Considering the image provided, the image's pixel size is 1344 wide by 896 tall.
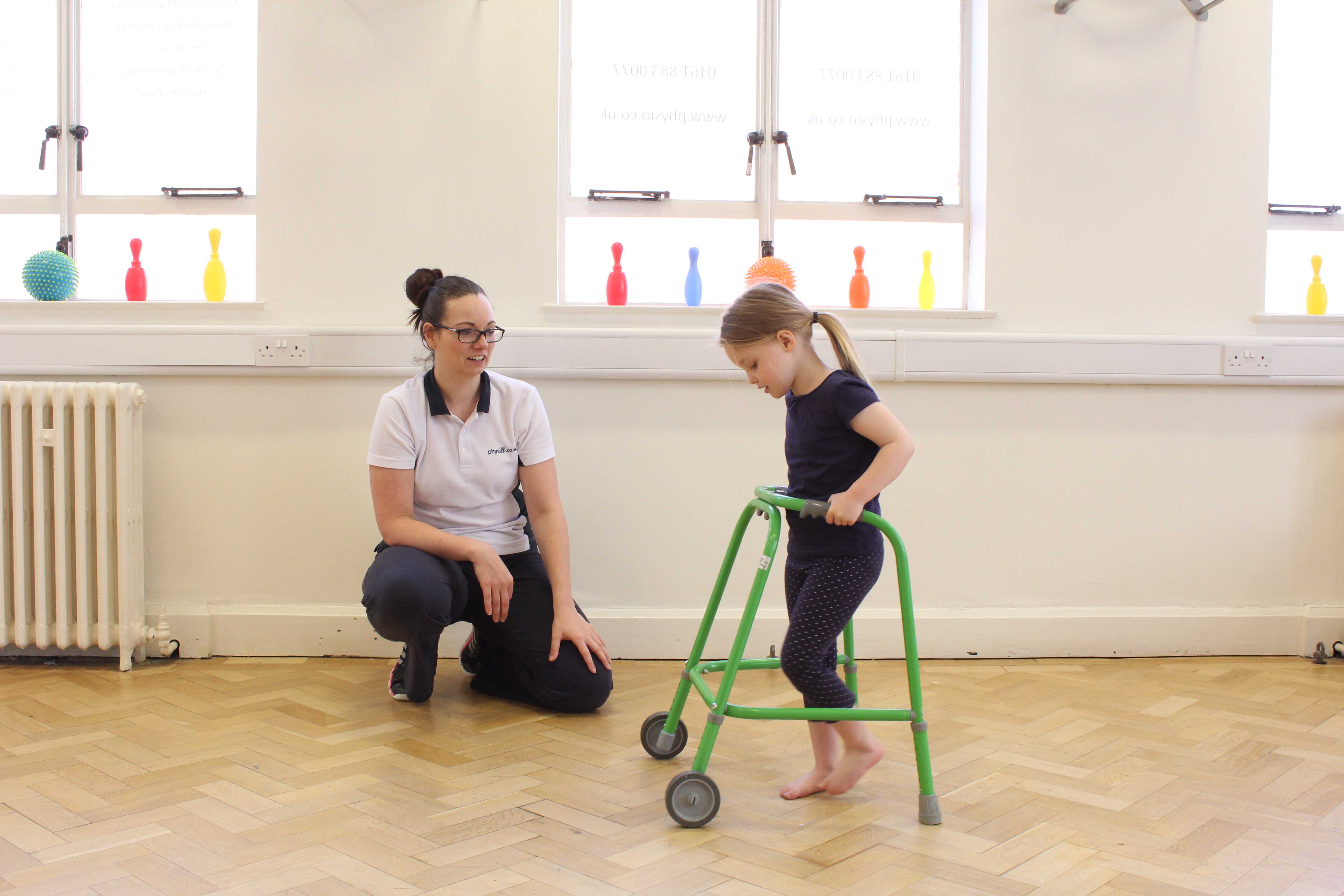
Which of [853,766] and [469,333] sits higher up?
[469,333]

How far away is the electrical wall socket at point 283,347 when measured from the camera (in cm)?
250

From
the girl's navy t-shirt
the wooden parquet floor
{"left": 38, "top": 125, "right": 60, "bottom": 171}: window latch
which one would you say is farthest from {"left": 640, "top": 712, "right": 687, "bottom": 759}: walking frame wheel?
{"left": 38, "top": 125, "right": 60, "bottom": 171}: window latch

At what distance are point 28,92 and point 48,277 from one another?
0.60 metres

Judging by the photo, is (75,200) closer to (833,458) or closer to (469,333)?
(469,333)

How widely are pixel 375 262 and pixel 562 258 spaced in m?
0.52

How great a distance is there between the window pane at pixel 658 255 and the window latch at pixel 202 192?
929mm

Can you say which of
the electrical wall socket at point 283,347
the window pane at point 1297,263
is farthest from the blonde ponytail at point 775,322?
the window pane at point 1297,263

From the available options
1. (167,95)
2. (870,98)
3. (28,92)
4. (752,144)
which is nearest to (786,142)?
(752,144)

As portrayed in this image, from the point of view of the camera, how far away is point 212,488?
8.42 feet

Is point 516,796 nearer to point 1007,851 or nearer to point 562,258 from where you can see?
point 1007,851

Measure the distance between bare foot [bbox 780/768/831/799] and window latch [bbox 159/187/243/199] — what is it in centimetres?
218

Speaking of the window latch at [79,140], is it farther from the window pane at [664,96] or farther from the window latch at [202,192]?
the window pane at [664,96]

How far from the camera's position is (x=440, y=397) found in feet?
7.12

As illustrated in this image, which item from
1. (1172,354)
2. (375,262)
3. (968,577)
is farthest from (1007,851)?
(375,262)
